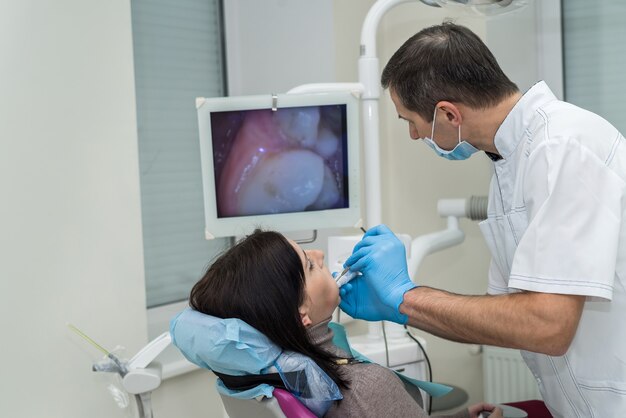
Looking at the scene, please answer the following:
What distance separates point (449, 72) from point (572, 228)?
16.0 inches

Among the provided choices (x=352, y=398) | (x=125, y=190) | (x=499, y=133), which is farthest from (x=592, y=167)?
(x=125, y=190)

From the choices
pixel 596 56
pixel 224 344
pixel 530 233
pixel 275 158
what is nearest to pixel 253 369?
pixel 224 344

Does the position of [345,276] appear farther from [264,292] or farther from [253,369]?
[253,369]

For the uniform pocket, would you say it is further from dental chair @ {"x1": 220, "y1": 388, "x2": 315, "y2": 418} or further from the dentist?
dental chair @ {"x1": 220, "y1": 388, "x2": 315, "y2": 418}

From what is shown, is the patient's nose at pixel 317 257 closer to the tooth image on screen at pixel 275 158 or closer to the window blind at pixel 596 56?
the tooth image on screen at pixel 275 158

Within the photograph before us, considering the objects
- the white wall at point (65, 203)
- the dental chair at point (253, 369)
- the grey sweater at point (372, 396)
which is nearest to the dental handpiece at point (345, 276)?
the grey sweater at point (372, 396)

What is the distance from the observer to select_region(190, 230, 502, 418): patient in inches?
55.6

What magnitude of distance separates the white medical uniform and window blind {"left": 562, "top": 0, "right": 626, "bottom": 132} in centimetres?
146

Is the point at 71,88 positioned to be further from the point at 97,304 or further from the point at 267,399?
the point at 267,399

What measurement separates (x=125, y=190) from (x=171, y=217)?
65 cm

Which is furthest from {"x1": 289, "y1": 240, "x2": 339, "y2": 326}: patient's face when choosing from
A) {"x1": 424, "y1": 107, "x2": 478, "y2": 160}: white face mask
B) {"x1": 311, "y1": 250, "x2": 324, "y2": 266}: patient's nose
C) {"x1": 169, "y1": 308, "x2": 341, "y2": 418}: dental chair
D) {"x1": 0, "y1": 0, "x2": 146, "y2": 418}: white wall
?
{"x1": 0, "y1": 0, "x2": 146, "y2": 418}: white wall

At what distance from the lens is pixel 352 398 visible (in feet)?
4.65

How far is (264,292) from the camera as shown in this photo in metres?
1.43

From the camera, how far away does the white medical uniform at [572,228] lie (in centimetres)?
129
